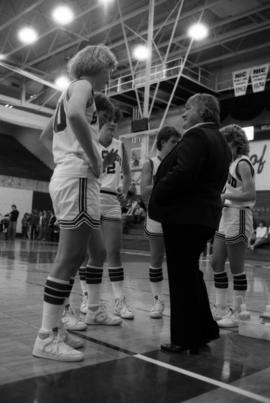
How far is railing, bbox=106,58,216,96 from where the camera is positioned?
16609 mm

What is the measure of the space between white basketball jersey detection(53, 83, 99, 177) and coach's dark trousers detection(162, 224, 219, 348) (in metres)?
0.60

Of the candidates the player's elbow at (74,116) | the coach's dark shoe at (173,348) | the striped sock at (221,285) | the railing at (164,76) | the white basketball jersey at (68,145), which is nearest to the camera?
the player's elbow at (74,116)

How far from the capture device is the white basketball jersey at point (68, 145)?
221 centimetres

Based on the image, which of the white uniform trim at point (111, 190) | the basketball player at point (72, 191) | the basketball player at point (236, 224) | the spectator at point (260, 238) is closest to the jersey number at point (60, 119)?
the basketball player at point (72, 191)

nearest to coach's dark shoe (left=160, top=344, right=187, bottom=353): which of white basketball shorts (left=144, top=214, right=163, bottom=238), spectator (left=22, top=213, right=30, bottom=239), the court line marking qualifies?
the court line marking

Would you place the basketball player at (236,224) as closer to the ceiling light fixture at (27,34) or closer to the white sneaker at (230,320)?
the white sneaker at (230,320)

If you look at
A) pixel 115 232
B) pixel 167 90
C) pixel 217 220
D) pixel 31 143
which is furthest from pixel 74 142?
pixel 31 143

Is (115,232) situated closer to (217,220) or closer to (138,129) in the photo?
(217,220)

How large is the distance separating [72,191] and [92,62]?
73 cm

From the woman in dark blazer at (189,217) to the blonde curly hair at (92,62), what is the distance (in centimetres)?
61

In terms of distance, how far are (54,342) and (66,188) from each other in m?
0.80

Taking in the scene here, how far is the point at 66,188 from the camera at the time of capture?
2.19 metres

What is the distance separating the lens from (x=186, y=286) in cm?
234

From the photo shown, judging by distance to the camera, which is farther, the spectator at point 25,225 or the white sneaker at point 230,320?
the spectator at point 25,225
